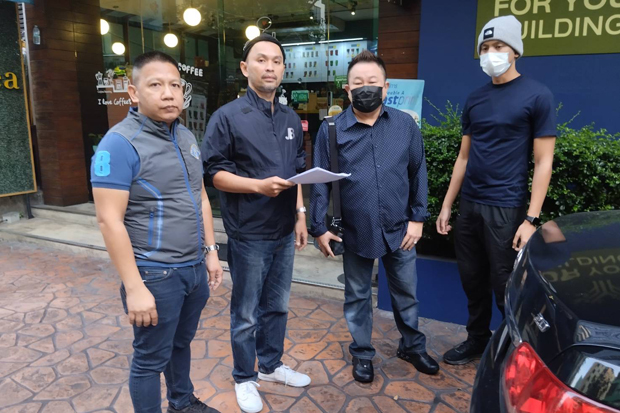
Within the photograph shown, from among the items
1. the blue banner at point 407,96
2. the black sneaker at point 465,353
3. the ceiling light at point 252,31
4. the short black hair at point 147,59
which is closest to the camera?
the short black hair at point 147,59

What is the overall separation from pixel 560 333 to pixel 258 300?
179cm

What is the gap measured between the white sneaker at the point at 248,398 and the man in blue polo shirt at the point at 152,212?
1.93ft

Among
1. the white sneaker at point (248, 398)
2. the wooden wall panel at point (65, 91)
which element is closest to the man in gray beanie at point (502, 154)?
the white sneaker at point (248, 398)

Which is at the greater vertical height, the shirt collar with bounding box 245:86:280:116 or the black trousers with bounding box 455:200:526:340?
the shirt collar with bounding box 245:86:280:116

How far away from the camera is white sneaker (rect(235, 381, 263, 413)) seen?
2605mm

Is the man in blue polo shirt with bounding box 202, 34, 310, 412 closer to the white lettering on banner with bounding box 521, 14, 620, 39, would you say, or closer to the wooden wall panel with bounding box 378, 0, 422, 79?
the wooden wall panel with bounding box 378, 0, 422, 79

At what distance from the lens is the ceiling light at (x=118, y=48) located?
702 centimetres

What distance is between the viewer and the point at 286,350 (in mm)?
3365

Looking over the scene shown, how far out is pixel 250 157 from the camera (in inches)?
96.3

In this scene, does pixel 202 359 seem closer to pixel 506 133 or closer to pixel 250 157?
pixel 250 157

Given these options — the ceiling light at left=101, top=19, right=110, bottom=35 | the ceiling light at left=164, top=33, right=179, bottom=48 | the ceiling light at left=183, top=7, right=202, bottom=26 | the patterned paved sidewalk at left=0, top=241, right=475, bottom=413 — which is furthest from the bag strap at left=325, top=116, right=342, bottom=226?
the ceiling light at left=101, top=19, right=110, bottom=35

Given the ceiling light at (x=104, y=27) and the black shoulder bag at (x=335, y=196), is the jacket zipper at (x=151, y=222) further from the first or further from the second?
the ceiling light at (x=104, y=27)

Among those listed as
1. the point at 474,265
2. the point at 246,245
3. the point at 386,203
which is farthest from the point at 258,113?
the point at 474,265

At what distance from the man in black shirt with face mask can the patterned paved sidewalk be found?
0.27 meters
